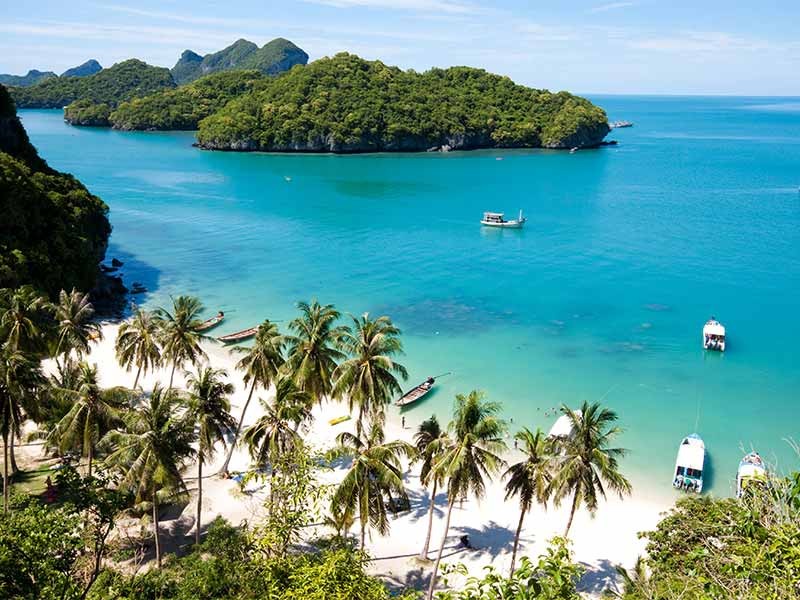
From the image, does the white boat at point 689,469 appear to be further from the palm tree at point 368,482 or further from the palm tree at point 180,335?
the palm tree at point 180,335

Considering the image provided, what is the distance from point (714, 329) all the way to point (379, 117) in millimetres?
134144

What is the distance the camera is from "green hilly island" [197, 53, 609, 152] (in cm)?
16838

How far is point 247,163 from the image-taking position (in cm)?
15238

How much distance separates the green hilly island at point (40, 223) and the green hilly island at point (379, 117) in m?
110

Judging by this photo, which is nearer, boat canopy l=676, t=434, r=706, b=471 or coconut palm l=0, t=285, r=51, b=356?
coconut palm l=0, t=285, r=51, b=356

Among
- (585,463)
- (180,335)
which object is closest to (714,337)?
(585,463)

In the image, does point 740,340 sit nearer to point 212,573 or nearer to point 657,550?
point 657,550

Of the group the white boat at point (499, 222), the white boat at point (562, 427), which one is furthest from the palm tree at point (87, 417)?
the white boat at point (499, 222)

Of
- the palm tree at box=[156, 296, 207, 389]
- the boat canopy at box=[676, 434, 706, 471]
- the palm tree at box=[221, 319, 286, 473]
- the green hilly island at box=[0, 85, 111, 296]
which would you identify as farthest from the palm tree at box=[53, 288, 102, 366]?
the boat canopy at box=[676, 434, 706, 471]

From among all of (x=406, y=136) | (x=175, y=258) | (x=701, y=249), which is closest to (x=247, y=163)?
(x=406, y=136)

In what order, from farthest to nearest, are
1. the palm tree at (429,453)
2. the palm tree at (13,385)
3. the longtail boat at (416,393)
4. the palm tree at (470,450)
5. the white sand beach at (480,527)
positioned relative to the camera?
1. the longtail boat at (416,393)
2. the white sand beach at (480,527)
3. the palm tree at (13,385)
4. the palm tree at (429,453)
5. the palm tree at (470,450)

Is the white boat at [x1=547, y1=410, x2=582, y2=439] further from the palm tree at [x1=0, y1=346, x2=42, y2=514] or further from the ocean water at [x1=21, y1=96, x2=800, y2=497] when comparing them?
the palm tree at [x1=0, y1=346, x2=42, y2=514]

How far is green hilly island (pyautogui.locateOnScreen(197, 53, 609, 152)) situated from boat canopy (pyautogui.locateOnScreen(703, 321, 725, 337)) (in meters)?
127

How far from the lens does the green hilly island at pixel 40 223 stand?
160 feet
